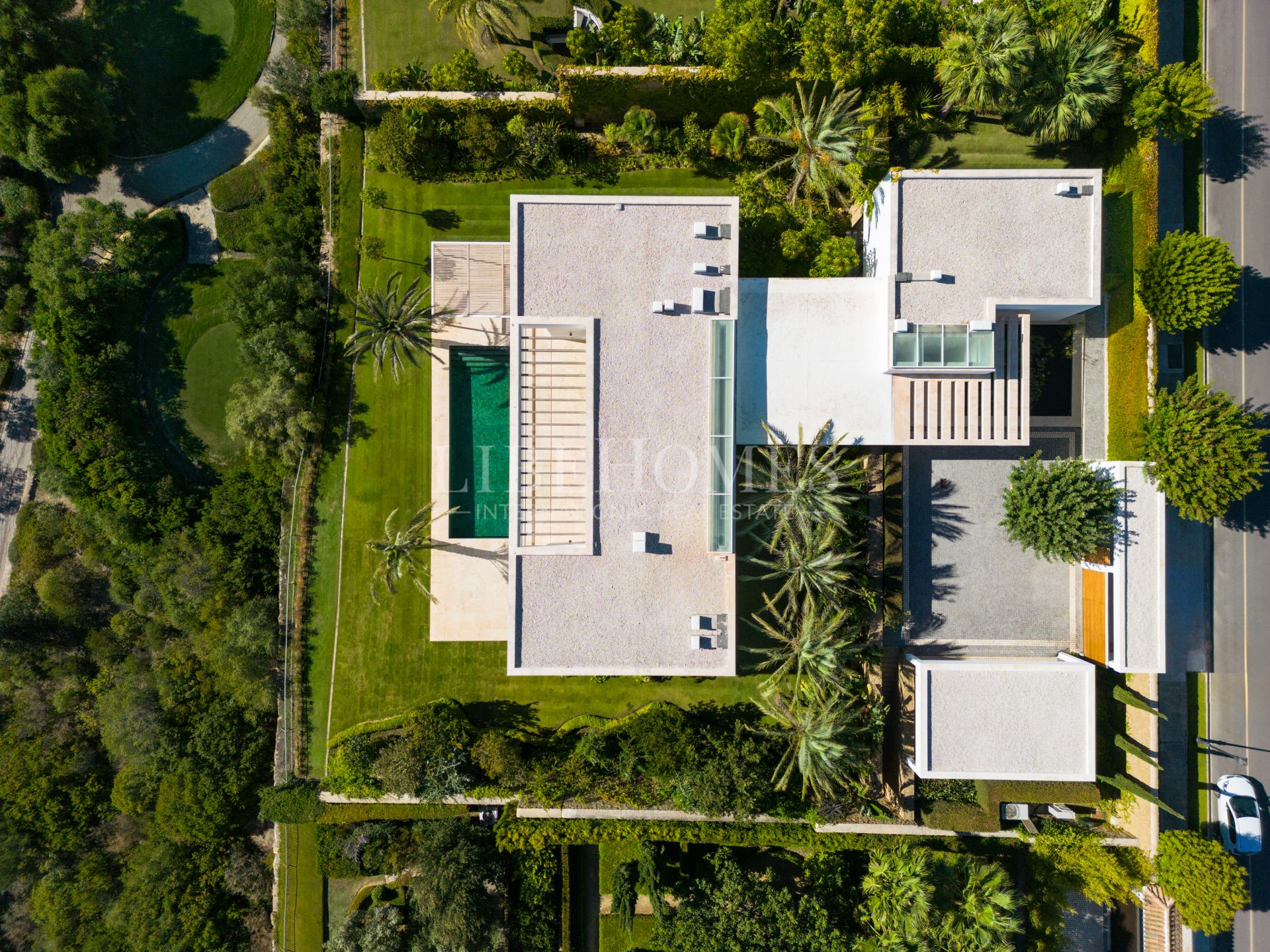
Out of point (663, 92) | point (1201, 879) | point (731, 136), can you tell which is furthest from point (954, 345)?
point (1201, 879)

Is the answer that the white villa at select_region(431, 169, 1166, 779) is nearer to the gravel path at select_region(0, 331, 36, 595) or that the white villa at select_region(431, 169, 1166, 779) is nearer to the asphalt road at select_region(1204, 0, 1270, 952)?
the asphalt road at select_region(1204, 0, 1270, 952)

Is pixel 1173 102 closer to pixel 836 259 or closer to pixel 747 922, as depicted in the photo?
pixel 836 259

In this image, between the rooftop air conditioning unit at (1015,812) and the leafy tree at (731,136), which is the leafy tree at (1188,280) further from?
the rooftop air conditioning unit at (1015,812)

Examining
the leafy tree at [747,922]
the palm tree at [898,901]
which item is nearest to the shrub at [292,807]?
the leafy tree at [747,922]

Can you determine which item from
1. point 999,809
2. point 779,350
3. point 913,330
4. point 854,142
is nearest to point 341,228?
point 779,350

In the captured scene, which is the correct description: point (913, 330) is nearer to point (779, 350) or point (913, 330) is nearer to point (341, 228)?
point (779, 350)
